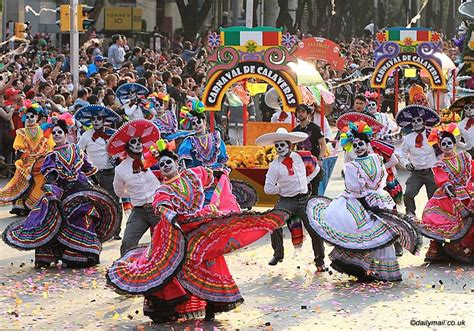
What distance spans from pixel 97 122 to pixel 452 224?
181 inches

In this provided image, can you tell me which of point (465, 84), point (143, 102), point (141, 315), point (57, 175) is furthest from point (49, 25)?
point (141, 315)

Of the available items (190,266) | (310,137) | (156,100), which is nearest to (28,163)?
(156,100)

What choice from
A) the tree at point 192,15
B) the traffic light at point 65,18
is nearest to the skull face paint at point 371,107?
the traffic light at point 65,18

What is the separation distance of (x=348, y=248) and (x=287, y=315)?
4.43 ft

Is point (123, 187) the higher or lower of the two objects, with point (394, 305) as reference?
higher

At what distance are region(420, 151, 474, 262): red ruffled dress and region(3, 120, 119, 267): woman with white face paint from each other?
3.50m

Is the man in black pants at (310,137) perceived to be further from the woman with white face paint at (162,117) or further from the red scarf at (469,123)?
the red scarf at (469,123)

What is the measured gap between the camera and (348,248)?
13.0 m

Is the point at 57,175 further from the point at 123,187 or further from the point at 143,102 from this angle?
the point at 143,102

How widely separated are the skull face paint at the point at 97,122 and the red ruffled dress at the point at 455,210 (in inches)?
168

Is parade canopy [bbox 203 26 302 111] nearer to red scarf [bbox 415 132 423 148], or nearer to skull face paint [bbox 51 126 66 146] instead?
red scarf [bbox 415 132 423 148]

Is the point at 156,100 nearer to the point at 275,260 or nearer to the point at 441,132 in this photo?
the point at 275,260

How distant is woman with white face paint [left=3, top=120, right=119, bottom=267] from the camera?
14.3 meters

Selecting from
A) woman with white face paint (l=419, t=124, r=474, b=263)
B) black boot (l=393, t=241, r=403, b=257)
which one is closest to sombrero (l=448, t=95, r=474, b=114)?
woman with white face paint (l=419, t=124, r=474, b=263)
